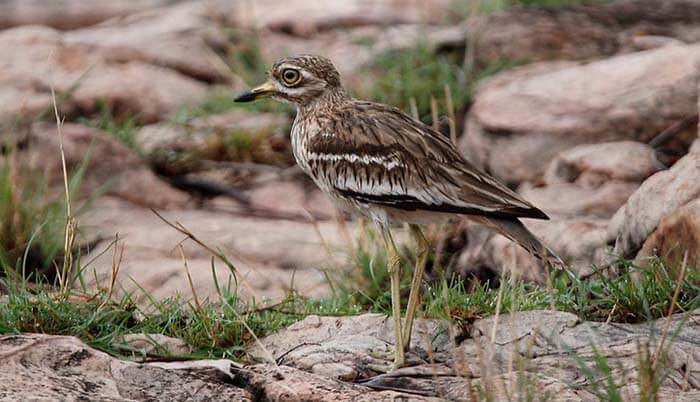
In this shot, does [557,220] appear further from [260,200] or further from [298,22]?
[298,22]

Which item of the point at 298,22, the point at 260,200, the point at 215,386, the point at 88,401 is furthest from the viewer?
the point at 298,22

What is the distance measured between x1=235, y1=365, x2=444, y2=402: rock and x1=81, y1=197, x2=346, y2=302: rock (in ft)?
6.94

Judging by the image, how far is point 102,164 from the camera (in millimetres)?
8195

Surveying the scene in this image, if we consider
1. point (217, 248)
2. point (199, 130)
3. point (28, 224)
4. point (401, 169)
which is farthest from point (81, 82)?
point (401, 169)

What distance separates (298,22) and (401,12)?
3.08 feet

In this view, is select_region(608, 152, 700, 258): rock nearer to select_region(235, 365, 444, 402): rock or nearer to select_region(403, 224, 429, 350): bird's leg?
select_region(403, 224, 429, 350): bird's leg

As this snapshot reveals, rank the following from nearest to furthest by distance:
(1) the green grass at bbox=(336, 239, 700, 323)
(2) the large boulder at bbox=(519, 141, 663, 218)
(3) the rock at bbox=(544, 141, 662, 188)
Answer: (1) the green grass at bbox=(336, 239, 700, 323), (2) the large boulder at bbox=(519, 141, 663, 218), (3) the rock at bbox=(544, 141, 662, 188)

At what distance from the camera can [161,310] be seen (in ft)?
16.5

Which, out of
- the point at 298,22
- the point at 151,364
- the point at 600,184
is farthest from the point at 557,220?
the point at 298,22

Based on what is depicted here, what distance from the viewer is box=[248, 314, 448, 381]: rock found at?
443cm

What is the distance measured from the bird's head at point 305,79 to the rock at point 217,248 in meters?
1.35

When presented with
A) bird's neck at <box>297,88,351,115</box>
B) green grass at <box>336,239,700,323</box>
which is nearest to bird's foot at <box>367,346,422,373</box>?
green grass at <box>336,239,700,323</box>

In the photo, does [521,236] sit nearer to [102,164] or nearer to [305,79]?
[305,79]

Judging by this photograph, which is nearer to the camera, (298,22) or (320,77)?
Result: (320,77)
